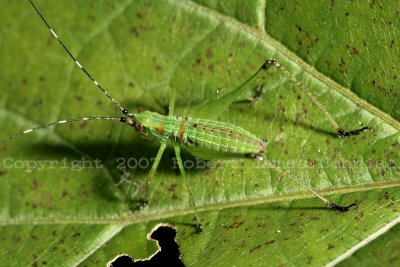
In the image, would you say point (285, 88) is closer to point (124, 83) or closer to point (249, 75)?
point (249, 75)

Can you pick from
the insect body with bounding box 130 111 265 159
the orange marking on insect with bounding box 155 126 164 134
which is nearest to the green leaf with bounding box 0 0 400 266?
the insect body with bounding box 130 111 265 159

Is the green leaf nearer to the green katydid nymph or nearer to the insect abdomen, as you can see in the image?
the green katydid nymph

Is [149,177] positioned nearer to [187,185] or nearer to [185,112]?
[187,185]

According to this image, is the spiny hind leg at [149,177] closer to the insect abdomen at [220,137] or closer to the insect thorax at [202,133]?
the insect thorax at [202,133]

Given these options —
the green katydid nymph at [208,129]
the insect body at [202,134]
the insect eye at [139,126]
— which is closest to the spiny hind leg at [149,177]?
the green katydid nymph at [208,129]

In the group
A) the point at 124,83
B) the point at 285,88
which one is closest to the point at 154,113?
the point at 124,83
